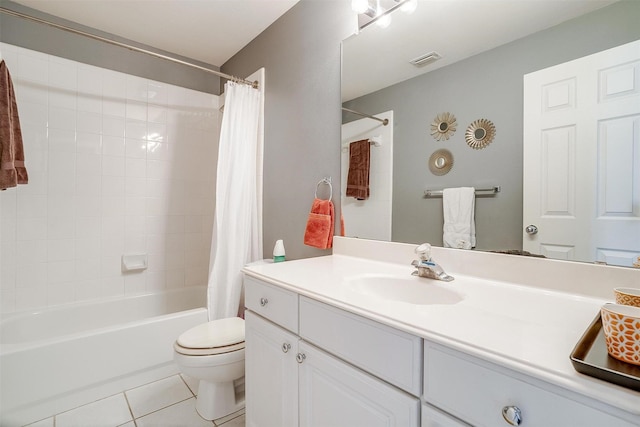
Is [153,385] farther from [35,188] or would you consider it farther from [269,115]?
[269,115]

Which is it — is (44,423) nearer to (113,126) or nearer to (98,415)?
(98,415)

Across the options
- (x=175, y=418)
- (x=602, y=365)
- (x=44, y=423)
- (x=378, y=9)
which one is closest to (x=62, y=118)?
(x=44, y=423)

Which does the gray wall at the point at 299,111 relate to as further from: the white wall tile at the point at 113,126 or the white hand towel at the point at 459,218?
the white wall tile at the point at 113,126

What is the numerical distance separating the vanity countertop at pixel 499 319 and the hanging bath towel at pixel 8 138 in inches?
58.1

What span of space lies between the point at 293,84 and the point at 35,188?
1874 mm

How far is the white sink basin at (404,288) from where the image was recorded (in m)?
0.96

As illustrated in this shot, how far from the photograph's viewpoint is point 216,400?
1.46 meters

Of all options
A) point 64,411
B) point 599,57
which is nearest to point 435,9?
point 599,57

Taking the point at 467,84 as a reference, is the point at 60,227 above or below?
below

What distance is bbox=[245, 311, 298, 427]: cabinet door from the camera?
954mm

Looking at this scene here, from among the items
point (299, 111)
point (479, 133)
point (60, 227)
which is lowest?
point (60, 227)

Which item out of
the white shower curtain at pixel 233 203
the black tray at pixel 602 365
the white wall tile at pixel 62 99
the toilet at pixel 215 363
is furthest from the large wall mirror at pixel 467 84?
the white wall tile at pixel 62 99

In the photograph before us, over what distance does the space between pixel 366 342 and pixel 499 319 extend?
A: 1.04ft

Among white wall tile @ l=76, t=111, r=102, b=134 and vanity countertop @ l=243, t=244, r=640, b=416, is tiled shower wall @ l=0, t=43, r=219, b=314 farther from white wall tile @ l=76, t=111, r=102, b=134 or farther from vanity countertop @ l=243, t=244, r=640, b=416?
vanity countertop @ l=243, t=244, r=640, b=416
